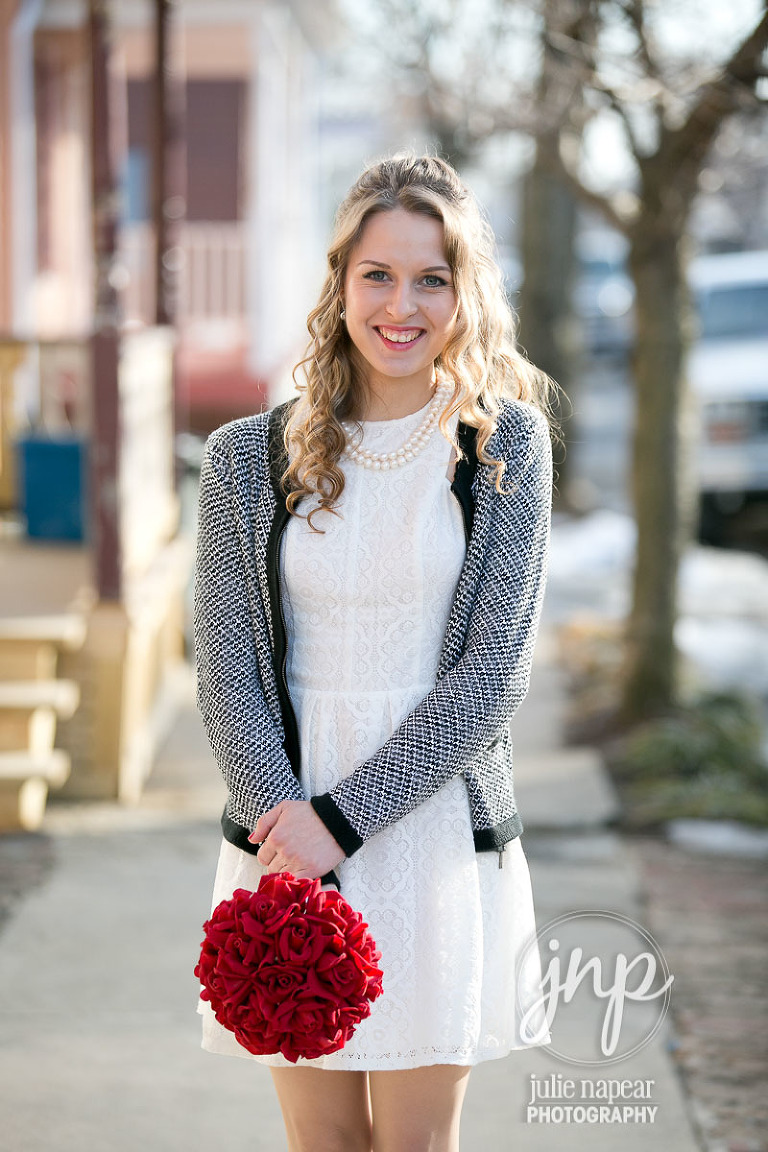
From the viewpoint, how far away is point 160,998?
3.88 m

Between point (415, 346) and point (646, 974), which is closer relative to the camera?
point (415, 346)

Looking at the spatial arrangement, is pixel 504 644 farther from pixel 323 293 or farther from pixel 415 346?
pixel 323 293

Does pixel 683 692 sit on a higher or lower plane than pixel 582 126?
lower

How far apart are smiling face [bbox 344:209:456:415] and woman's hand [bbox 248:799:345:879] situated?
2.32ft

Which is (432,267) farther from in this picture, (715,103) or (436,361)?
(715,103)

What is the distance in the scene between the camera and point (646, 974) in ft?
12.8

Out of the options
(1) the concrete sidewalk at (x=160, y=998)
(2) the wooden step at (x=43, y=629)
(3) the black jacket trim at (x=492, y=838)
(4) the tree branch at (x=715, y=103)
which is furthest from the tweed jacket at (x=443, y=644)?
(2) the wooden step at (x=43, y=629)

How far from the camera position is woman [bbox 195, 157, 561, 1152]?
219 cm

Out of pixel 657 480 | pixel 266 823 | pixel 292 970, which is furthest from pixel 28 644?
pixel 292 970

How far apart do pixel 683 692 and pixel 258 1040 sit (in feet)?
16.3

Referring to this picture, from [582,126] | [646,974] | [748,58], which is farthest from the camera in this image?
[582,126]

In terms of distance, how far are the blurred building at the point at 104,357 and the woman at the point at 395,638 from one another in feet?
2.43

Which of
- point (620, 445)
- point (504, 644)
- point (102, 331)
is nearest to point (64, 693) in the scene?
point (102, 331)

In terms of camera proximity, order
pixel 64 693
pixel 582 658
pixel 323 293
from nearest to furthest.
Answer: pixel 323 293
pixel 64 693
pixel 582 658
